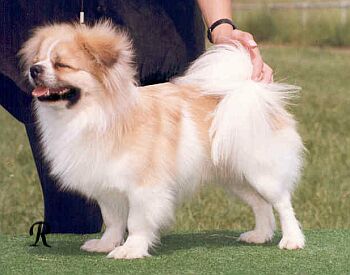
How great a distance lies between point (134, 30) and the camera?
19.0 feet

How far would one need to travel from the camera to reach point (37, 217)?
8156 millimetres

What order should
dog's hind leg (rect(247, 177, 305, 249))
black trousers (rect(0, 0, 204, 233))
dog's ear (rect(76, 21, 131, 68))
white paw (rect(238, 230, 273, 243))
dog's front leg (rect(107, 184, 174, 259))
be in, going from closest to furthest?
dog's ear (rect(76, 21, 131, 68)), dog's front leg (rect(107, 184, 174, 259)), dog's hind leg (rect(247, 177, 305, 249)), white paw (rect(238, 230, 273, 243)), black trousers (rect(0, 0, 204, 233))

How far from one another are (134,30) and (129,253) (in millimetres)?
1462

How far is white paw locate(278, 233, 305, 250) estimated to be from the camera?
17.3 ft

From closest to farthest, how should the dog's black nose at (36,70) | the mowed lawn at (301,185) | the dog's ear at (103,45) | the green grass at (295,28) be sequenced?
the dog's black nose at (36,70) < the dog's ear at (103,45) < the mowed lawn at (301,185) < the green grass at (295,28)

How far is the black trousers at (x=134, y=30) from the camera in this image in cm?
580

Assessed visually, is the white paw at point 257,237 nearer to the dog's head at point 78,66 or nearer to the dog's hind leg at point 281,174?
the dog's hind leg at point 281,174

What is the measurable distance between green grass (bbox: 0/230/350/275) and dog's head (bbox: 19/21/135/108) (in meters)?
0.84

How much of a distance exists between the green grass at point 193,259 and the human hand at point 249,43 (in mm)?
955

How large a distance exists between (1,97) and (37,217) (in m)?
2.08

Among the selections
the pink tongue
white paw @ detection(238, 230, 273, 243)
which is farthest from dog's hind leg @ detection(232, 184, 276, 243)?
the pink tongue

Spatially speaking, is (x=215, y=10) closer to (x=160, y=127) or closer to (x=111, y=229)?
(x=160, y=127)

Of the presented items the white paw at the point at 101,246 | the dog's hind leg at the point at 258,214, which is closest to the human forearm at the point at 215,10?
the dog's hind leg at the point at 258,214

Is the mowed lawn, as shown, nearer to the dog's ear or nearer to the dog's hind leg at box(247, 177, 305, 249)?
the dog's hind leg at box(247, 177, 305, 249)
